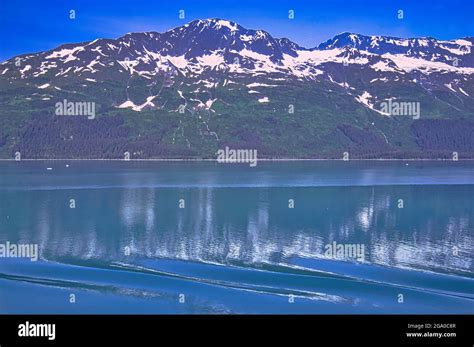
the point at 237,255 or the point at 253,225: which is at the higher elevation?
the point at 253,225

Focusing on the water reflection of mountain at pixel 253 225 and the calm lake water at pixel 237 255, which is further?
the water reflection of mountain at pixel 253 225

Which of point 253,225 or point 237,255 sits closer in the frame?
point 237,255

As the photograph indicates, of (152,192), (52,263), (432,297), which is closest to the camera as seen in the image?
(432,297)

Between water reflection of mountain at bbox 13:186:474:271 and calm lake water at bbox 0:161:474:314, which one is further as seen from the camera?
water reflection of mountain at bbox 13:186:474:271

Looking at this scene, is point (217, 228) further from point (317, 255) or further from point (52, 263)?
point (52, 263)

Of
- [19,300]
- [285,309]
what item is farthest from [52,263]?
[285,309]

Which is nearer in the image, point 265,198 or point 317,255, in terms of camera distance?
point 317,255
